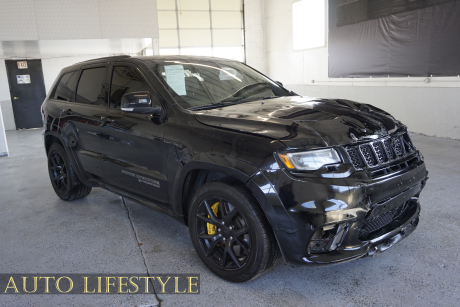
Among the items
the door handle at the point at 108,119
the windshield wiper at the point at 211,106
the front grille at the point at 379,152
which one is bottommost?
the front grille at the point at 379,152

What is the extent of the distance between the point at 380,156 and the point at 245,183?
2.85ft

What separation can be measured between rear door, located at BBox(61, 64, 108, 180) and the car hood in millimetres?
1306

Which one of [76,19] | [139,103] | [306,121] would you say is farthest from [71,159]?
[76,19]

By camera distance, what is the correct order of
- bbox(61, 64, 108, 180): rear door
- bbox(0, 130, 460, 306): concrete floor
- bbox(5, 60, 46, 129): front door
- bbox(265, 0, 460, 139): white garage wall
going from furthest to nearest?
bbox(5, 60, 46, 129): front door
bbox(265, 0, 460, 139): white garage wall
bbox(61, 64, 108, 180): rear door
bbox(0, 130, 460, 306): concrete floor

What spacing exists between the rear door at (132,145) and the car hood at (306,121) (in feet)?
1.58

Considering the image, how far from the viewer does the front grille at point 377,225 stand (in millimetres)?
2213

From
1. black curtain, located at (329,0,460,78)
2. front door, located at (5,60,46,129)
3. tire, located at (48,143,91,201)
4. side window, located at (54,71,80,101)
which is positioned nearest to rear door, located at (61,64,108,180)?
side window, located at (54,71,80,101)

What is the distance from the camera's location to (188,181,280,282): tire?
7.23 ft

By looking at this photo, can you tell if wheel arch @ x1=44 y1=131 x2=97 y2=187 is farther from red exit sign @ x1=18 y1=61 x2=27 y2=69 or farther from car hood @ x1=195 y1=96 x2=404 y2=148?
red exit sign @ x1=18 y1=61 x2=27 y2=69

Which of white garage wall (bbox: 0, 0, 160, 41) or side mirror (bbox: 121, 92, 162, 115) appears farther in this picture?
white garage wall (bbox: 0, 0, 160, 41)

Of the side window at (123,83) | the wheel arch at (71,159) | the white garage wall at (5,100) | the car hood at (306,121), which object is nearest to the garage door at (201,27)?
the white garage wall at (5,100)

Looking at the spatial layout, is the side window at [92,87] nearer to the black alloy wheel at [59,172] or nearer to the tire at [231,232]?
the black alloy wheel at [59,172]

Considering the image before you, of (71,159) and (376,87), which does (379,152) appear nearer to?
(71,159)

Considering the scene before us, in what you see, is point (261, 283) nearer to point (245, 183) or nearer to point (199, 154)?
point (245, 183)
